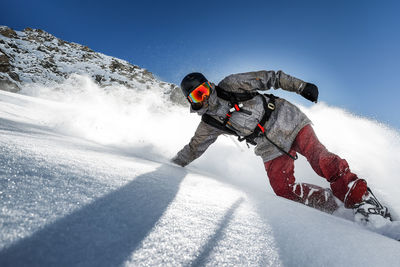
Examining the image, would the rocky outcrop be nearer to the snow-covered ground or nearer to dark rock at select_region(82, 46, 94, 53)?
dark rock at select_region(82, 46, 94, 53)

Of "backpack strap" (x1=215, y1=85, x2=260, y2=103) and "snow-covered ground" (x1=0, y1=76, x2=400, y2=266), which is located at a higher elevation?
"backpack strap" (x1=215, y1=85, x2=260, y2=103)

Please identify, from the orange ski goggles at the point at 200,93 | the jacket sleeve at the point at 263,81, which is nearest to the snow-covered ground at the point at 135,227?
the orange ski goggles at the point at 200,93

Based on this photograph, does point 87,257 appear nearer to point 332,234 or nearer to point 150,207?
point 150,207

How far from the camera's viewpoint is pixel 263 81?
2139 mm

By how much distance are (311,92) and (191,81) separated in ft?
4.17

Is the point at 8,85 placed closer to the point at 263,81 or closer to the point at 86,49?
the point at 263,81

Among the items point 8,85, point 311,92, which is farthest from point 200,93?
point 8,85

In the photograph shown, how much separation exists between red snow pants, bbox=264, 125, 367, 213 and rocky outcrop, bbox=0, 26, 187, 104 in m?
18.9

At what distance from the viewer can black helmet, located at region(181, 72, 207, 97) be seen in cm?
208

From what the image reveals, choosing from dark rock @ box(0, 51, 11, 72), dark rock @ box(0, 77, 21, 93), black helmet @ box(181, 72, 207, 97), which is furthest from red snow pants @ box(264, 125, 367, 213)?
dark rock @ box(0, 51, 11, 72)

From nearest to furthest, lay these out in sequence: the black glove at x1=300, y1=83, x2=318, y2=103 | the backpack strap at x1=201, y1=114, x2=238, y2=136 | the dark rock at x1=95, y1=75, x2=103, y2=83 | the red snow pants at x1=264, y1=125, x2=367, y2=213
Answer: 1. the red snow pants at x1=264, y1=125, x2=367, y2=213
2. the black glove at x1=300, y1=83, x2=318, y2=103
3. the backpack strap at x1=201, y1=114, x2=238, y2=136
4. the dark rock at x1=95, y1=75, x2=103, y2=83

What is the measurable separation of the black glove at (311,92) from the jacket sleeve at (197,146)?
1019 mm

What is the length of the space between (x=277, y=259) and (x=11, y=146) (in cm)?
117

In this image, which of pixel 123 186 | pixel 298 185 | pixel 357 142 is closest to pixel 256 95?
pixel 298 185
